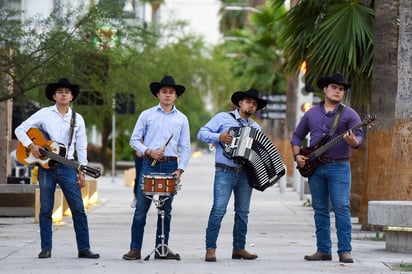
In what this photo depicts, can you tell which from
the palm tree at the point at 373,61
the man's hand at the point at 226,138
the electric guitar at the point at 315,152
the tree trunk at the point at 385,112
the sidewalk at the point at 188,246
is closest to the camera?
the sidewalk at the point at 188,246

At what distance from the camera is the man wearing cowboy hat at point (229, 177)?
12695mm

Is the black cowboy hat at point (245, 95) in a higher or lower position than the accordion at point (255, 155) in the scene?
higher

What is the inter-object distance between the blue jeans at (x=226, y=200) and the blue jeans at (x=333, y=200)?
0.76 metres

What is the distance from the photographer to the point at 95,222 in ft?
65.5

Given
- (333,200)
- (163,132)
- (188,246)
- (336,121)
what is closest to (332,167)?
(333,200)

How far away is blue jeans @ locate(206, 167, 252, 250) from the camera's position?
41.7 ft

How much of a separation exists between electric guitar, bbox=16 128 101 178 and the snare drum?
24.6 inches

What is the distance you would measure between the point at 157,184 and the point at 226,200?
820 millimetres

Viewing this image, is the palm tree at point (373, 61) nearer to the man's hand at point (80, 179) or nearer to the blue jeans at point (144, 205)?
the blue jeans at point (144, 205)

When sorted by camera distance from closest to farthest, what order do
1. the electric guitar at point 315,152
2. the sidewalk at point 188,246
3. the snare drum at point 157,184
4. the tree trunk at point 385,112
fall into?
the sidewalk at point 188,246, the snare drum at point 157,184, the electric guitar at point 315,152, the tree trunk at point 385,112

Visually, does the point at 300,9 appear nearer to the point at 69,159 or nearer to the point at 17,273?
the point at 69,159

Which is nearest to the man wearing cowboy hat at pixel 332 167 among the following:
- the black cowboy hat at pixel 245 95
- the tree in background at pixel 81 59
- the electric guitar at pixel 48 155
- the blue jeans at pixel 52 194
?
the black cowboy hat at pixel 245 95

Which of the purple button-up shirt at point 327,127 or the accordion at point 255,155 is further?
the purple button-up shirt at point 327,127

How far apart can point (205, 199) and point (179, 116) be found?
55.3 feet
